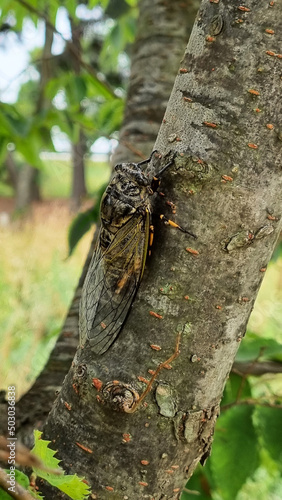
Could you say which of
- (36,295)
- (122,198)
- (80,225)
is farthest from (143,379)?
(36,295)

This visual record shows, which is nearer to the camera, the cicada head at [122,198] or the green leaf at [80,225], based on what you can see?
the cicada head at [122,198]

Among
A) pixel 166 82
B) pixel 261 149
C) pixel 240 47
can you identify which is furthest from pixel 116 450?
pixel 166 82

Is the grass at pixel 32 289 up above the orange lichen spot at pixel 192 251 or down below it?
below

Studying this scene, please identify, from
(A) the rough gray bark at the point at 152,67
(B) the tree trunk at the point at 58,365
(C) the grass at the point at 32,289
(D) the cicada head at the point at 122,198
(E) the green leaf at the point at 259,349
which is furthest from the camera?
(C) the grass at the point at 32,289

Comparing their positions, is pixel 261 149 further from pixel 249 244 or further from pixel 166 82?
pixel 166 82

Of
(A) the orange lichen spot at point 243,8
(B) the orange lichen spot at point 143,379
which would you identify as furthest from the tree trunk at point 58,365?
(A) the orange lichen spot at point 243,8

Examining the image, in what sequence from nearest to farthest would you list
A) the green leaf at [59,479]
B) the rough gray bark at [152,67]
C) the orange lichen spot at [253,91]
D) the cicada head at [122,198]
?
the green leaf at [59,479], the orange lichen spot at [253,91], the cicada head at [122,198], the rough gray bark at [152,67]

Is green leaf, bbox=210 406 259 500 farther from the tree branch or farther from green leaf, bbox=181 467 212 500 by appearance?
the tree branch

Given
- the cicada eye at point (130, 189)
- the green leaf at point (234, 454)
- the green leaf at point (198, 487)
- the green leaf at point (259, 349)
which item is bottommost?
the green leaf at point (198, 487)

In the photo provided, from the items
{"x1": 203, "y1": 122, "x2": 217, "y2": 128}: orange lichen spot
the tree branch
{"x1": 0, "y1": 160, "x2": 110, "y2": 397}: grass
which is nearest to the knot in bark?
{"x1": 203, "y1": 122, "x2": 217, "y2": 128}: orange lichen spot

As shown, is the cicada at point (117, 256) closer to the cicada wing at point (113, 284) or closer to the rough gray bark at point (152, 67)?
the cicada wing at point (113, 284)
